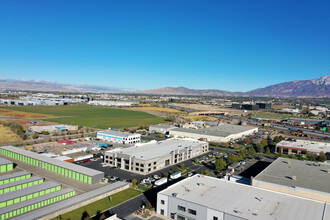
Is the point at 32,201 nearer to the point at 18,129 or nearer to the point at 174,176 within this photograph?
the point at 174,176

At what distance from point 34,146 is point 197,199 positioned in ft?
107

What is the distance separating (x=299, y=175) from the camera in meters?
24.7

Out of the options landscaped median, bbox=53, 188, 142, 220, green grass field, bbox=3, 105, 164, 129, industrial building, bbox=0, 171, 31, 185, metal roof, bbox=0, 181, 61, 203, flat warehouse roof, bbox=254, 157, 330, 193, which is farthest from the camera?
green grass field, bbox=3, 105, 164, 129

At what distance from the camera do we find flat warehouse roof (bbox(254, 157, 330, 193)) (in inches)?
869

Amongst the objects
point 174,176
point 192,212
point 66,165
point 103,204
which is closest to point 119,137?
point 66,165

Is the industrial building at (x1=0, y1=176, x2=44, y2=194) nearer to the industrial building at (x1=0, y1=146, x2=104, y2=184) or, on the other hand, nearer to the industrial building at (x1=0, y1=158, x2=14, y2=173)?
the industrial building at (x1=0, y1=146, x2=104, y2=184)

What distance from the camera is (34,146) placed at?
40.6m

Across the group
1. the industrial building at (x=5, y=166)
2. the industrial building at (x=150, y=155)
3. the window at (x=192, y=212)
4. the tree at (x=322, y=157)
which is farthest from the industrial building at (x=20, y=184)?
the tree at (x=322, y=157)

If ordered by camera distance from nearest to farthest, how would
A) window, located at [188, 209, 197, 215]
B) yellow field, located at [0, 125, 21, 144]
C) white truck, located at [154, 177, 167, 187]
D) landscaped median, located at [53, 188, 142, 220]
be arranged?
window, located at [188, 209, 197, 215]
landscaped median, located at [53, 188, 142, 220]
white truck, located at [154, 177, 167, 187]
yellow field, located at [0, 125, 21, 144]

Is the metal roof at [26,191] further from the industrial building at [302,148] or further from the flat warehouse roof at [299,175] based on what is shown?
the industrial building at [302,148]

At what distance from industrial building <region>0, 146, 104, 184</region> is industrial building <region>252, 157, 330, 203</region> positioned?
50.9 feet

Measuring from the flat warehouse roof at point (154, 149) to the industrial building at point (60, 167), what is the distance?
702cm

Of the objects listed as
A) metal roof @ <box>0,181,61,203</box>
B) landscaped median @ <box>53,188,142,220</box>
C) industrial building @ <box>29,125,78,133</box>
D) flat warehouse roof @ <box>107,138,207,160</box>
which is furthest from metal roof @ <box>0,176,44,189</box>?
industrial building @ <box>29,125,78,133</box>

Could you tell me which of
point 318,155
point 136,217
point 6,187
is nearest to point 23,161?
point 6,187
